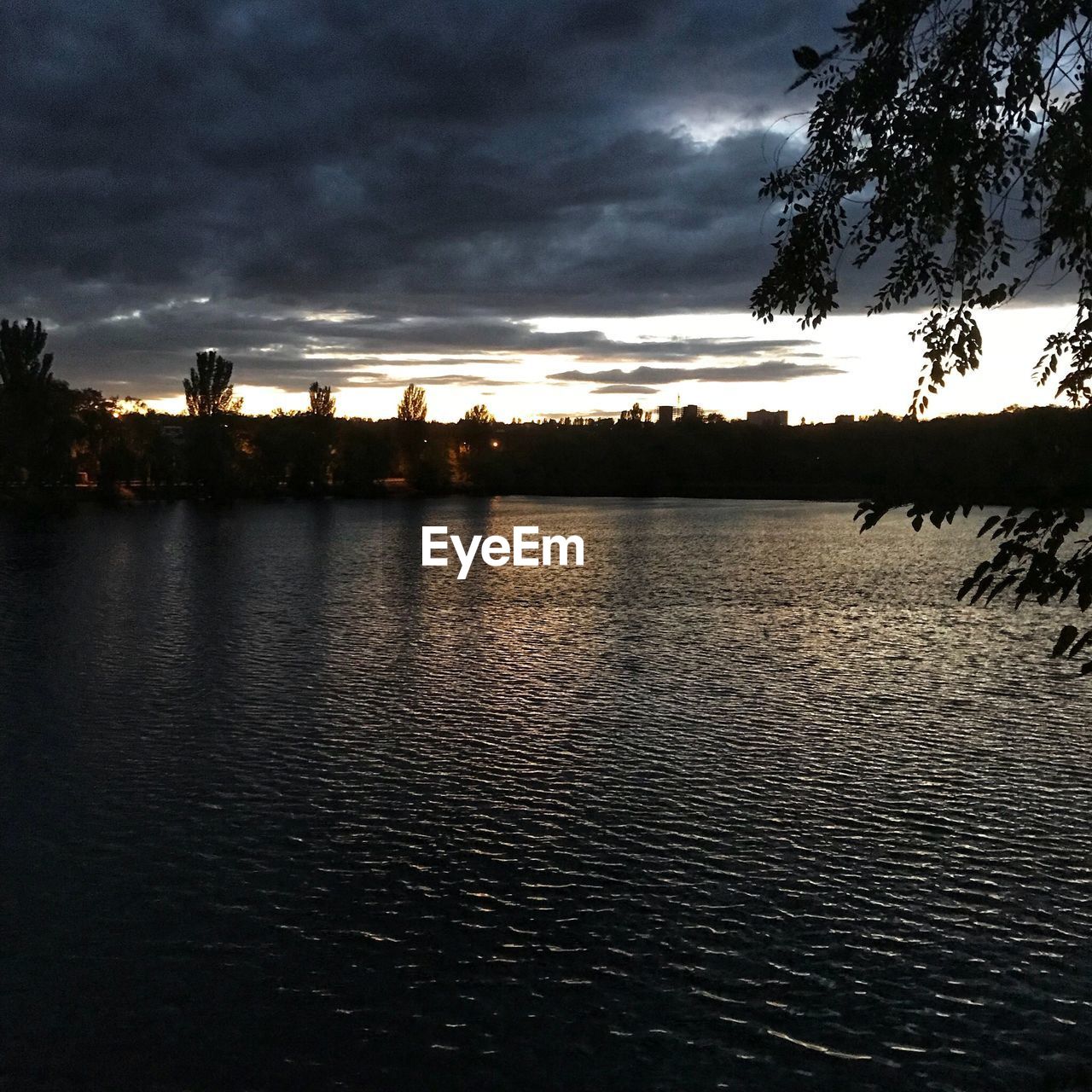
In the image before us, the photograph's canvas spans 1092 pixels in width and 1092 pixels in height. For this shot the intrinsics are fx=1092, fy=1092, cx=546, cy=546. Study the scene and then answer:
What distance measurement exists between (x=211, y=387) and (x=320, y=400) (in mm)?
24918

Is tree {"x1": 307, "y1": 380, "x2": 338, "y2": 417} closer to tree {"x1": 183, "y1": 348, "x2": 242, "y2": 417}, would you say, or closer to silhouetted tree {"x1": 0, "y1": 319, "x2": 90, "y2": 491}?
tree {"x1": 183, "y1": 348, "x2": 242, "y2": 417}

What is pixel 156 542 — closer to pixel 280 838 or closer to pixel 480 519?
pixel 480 519

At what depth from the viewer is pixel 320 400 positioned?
195 m

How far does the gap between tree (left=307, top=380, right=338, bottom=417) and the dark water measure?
553 feet

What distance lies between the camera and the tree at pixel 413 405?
19512cm

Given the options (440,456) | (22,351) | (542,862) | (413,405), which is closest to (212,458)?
(22,351)

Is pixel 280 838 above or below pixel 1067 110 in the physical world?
below

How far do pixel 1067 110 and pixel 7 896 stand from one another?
1242 cm

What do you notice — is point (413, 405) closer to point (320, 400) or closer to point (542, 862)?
point (320, 400)

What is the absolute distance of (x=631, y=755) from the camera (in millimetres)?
18109

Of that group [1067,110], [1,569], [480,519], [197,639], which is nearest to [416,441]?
[480,519]

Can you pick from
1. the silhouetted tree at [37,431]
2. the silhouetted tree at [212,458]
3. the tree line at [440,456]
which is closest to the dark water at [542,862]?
the tree line at [440,456]

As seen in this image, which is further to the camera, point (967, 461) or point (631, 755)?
point (631, 755)

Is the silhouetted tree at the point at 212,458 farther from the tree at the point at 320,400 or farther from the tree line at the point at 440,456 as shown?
the tree at the point at 320,400
